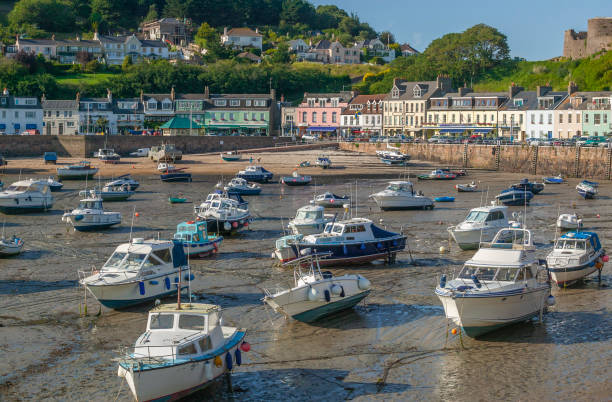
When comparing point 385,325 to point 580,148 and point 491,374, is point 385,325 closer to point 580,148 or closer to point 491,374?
point 491,374

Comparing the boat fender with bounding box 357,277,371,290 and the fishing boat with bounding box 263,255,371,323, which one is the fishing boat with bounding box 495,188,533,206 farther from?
the fishing boat with bounding box 263,255,371,323

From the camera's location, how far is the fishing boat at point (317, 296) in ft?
75.9

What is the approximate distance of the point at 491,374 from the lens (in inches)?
786

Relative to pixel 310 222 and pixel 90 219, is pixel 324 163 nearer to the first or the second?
pixel 90 219

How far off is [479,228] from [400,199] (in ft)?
47.0

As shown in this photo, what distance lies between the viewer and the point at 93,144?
89.2 meters

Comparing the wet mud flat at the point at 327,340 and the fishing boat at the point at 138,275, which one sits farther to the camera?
the fishing boat at the point at 138,275

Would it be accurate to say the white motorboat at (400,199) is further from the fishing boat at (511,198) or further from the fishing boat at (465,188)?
the fishing boat at (465,188)

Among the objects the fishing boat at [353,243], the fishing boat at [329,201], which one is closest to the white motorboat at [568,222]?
the fishing boat at [353,243]

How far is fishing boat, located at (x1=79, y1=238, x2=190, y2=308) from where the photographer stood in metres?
24.8

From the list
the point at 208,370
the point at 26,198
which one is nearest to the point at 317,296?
the point at 208,370

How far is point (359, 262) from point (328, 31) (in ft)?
536

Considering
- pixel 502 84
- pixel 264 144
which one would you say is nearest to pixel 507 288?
pixel 264 144

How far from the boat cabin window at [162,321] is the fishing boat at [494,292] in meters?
7.60
